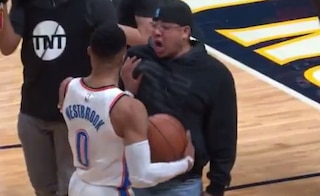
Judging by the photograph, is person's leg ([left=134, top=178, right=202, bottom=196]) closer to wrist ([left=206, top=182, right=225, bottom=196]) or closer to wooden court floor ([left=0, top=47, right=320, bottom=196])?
wrist ([left=206, top=182, right=225, bottom=196])

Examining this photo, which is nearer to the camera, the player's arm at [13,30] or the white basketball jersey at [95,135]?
the white basketball jersey at [95,135]

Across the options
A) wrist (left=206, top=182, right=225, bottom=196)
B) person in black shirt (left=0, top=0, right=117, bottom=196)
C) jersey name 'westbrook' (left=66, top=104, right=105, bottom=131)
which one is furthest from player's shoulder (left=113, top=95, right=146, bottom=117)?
person in black shirt (left=0, top=0, right=117, bottom=196)

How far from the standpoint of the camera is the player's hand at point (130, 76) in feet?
14.4

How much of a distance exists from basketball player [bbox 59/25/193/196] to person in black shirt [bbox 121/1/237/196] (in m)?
0.28

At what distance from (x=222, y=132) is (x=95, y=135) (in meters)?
0.73

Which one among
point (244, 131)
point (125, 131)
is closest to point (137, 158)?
point (125, 131)

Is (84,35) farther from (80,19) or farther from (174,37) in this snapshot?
(174,37)

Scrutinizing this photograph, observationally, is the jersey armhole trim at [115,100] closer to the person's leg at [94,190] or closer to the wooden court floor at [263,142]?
the person's leg at [94,190]

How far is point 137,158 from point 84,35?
47.6 inches

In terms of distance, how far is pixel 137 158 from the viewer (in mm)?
3871

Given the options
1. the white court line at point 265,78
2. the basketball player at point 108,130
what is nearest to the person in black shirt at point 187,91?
the basketball player at point 108,130

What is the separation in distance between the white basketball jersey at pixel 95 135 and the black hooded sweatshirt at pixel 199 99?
45 centimetres

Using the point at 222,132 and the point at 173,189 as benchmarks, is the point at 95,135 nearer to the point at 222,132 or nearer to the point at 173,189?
the point at 173,189

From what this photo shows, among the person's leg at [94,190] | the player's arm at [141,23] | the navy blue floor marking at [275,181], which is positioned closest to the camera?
the person's leg at [94,190]
